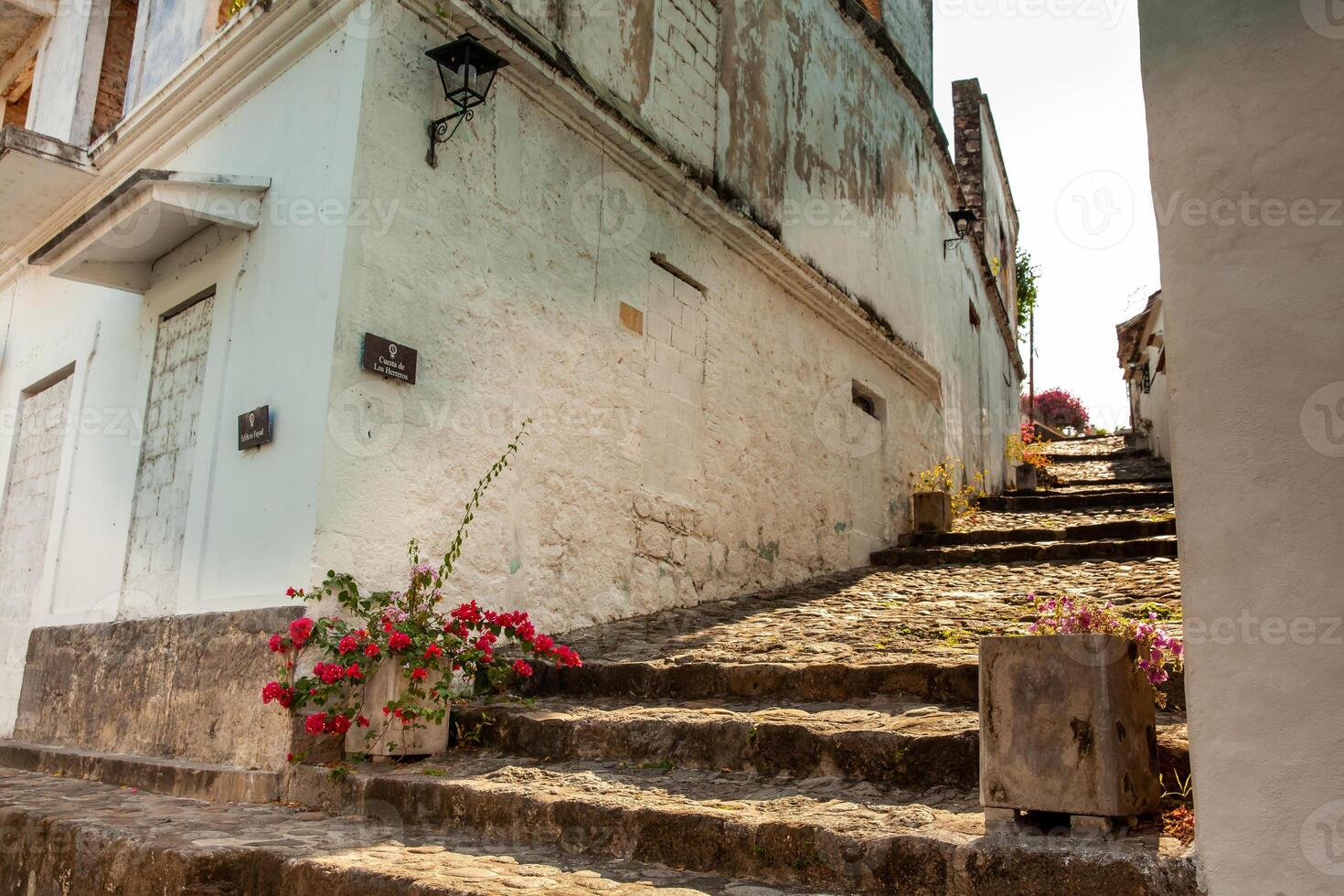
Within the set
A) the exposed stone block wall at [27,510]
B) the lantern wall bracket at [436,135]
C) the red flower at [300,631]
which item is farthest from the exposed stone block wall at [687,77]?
the exposed stone block wall at [27,510]

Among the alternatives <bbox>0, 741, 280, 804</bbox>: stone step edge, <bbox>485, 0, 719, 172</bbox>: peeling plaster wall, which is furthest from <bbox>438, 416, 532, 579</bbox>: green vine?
<bbox>485, 0, 719, 172</bbox>: peeling plaster wall

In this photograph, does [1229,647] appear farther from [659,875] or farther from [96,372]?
[96,372]

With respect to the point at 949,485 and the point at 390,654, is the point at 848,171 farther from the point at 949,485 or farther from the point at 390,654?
the point at 390,654

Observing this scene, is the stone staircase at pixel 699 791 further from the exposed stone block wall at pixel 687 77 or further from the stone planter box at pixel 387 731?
the exposed stone block wall at pixel 687 77

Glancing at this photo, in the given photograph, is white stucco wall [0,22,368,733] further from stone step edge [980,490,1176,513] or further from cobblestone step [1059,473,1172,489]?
cobblestone step [1059,473,1172,489]

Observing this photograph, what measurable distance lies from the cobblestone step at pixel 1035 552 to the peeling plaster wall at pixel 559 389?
76 centimetres

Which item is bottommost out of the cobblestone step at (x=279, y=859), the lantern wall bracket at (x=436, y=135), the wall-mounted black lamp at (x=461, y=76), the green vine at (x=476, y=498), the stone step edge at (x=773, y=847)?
the cobblestone step at (x=279, y=859)

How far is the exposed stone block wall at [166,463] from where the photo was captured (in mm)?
5766

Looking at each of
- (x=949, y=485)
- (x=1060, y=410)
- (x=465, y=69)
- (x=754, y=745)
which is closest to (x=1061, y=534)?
(x=949, y=485)

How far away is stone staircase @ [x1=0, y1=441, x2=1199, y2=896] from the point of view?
2.79 m

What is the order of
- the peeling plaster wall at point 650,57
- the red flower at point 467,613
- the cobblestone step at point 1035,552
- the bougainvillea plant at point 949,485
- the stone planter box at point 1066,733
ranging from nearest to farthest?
the stone planter box at point 1066,733 < the red flower at point 467,613 < the peeling plaster wall at point 650,57 < the cobblestone step at point 1035,552 < the bougainvillea plant at point 949,485

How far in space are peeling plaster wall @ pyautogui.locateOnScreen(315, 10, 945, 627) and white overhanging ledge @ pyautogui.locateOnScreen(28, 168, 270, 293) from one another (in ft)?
3.00

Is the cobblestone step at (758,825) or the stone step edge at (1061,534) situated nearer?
the cobblestone step at (758,825)

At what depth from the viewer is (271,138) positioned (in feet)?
19.4
